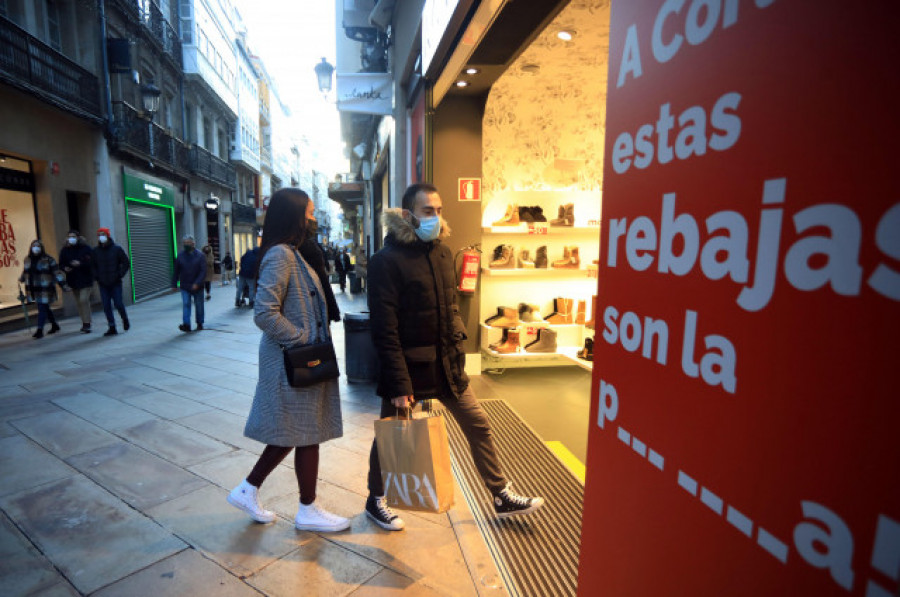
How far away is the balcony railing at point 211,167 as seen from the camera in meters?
18.8

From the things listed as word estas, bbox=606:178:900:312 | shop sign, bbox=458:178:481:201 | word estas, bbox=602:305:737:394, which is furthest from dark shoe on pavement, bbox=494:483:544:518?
shop sign, bbox=458:178:481:201

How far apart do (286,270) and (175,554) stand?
1.65 meters

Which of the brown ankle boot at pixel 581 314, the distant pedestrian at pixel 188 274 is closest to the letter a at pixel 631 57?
the brown ankle boot at pixel 581 314

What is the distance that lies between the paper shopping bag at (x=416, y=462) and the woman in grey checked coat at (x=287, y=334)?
469mm

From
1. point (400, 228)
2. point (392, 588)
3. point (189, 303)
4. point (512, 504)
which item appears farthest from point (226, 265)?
point (392, 588)

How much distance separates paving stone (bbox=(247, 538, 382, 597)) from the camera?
2207 millimetres

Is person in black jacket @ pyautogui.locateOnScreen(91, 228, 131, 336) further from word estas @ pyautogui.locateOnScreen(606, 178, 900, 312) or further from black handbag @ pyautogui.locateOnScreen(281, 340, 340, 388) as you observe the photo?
word estas @ pyautogui.locateOnScreen(606, 178, 900, 312)

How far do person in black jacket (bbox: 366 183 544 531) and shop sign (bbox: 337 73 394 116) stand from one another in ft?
17.7

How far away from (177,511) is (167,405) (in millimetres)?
2271

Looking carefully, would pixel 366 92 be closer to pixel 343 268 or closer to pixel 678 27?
pixel 678 27

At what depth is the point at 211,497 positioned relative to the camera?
3.01m

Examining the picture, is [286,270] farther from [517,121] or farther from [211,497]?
[517,121]

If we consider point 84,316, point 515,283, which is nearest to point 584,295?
point 515,283

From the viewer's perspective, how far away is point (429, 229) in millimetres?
2414
